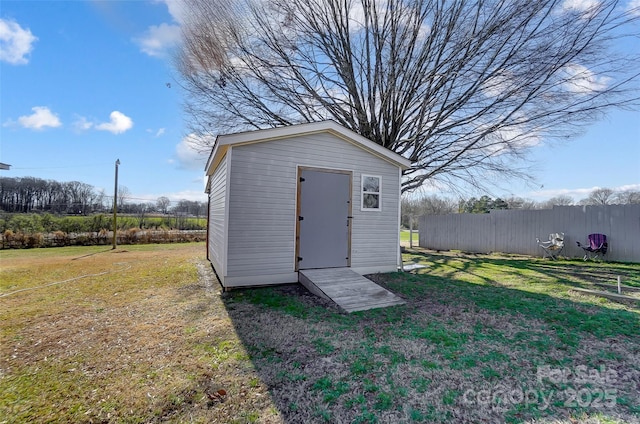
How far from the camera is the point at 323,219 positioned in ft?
19.8

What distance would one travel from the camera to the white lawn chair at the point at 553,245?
30.0 ft

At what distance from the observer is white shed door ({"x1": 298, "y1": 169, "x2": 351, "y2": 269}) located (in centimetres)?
587

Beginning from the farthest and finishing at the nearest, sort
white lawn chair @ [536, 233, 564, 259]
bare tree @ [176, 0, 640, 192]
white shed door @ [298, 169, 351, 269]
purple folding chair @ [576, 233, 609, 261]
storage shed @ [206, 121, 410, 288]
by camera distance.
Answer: white lawn chair @ [536, 233, 564, 259] < purple folding chair @ [576, 233, 609, 261] < bare tree @ [176, 0, 640, 192] < white shed door @ [298, 169, 351, 269] < storage shed @ [206, 121, 410, 288]

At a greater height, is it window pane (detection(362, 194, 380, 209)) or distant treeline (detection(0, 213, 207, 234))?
window pane (detection(362, 194, 380, 209))

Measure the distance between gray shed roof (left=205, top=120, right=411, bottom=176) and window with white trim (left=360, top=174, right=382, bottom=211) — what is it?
62 centimetres

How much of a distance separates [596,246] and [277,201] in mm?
9938

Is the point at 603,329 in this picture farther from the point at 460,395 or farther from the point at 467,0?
the point at 467,0

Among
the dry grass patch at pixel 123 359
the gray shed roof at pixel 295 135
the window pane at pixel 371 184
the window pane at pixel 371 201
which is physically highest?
the gray shed roof at pixel 295 135

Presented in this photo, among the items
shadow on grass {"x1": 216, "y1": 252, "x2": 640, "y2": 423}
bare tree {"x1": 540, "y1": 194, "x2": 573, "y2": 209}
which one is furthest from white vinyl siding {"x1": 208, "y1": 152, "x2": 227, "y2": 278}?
bare tree {"x1": 540, "y1": 194, "x2": 573, "y2": 209}

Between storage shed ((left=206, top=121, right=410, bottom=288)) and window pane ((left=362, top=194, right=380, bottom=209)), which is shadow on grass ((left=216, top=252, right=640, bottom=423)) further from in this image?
window pane ((left=362, top=194, right=380, bottom=209))

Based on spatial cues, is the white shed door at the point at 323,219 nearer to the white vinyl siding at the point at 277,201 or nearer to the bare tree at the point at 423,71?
the white vinyl siding at the point at 277,201

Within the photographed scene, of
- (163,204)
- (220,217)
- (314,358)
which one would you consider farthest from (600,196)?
(163,204)

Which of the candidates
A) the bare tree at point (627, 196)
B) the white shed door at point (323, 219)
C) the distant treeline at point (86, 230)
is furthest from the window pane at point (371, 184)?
the bare tree at point (627, 196)

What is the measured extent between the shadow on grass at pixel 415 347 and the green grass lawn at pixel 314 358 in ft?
0.05
